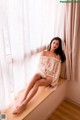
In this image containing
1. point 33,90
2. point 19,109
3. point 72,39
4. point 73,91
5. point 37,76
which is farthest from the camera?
point 73,91

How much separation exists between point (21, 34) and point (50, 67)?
0.72m

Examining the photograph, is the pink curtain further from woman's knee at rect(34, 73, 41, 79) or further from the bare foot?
the bare foot

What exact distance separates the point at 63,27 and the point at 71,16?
21cm

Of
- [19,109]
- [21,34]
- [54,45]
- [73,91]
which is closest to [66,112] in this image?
[73,91]

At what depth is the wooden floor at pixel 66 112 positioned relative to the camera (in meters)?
2.05

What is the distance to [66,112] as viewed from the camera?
2154 millimetres

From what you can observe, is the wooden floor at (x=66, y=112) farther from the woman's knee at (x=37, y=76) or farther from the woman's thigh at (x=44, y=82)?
the woman's knee at (x=37, y=76)

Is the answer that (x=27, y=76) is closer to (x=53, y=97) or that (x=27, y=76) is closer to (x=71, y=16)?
(x=53, y=97)

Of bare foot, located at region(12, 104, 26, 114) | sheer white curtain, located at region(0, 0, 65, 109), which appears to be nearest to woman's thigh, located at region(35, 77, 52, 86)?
sheer white curtain, located at region(0, 0, 65, 109)

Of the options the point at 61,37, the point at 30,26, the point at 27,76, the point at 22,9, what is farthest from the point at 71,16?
the point at 27,76

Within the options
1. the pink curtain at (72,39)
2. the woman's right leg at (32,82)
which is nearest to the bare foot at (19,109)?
the woman's right leg at (32,82)

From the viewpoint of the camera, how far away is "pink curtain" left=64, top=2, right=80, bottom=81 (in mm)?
1925

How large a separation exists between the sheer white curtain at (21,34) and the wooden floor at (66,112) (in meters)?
0.69

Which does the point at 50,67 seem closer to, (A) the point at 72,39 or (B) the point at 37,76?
(B) the point at 37,76
